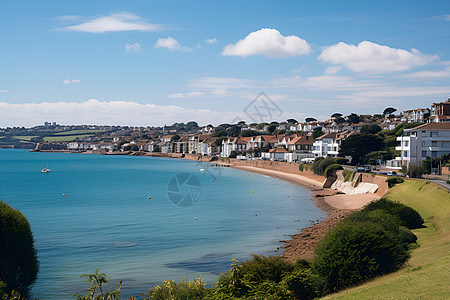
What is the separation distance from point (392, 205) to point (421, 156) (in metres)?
41.0

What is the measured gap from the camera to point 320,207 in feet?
201

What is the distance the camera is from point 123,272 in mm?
30203

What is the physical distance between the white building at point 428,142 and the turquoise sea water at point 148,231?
1875cm

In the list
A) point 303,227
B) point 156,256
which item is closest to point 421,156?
point 303,227

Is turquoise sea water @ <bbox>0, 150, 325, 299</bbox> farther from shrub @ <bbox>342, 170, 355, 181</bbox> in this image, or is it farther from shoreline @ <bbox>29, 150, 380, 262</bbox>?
shrub @ <bbox>342, 170, 355, 181</bbox>

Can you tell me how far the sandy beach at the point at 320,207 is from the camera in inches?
1345

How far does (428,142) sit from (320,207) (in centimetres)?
2602

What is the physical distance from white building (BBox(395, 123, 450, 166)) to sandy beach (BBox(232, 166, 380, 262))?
1426cm

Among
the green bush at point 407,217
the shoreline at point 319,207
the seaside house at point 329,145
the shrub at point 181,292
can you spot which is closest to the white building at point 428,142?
the shoreline at point 319,207

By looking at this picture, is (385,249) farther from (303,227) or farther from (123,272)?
(303,227)

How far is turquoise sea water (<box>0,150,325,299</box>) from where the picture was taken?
30.3 m

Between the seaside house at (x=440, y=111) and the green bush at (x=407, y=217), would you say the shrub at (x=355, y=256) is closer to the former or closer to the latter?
the green bush at (x=407, y=217)

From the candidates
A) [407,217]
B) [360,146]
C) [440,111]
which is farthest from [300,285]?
[440,111]

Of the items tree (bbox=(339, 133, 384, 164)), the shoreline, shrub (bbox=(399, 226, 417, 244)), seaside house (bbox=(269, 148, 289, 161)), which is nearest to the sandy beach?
the shoreline
